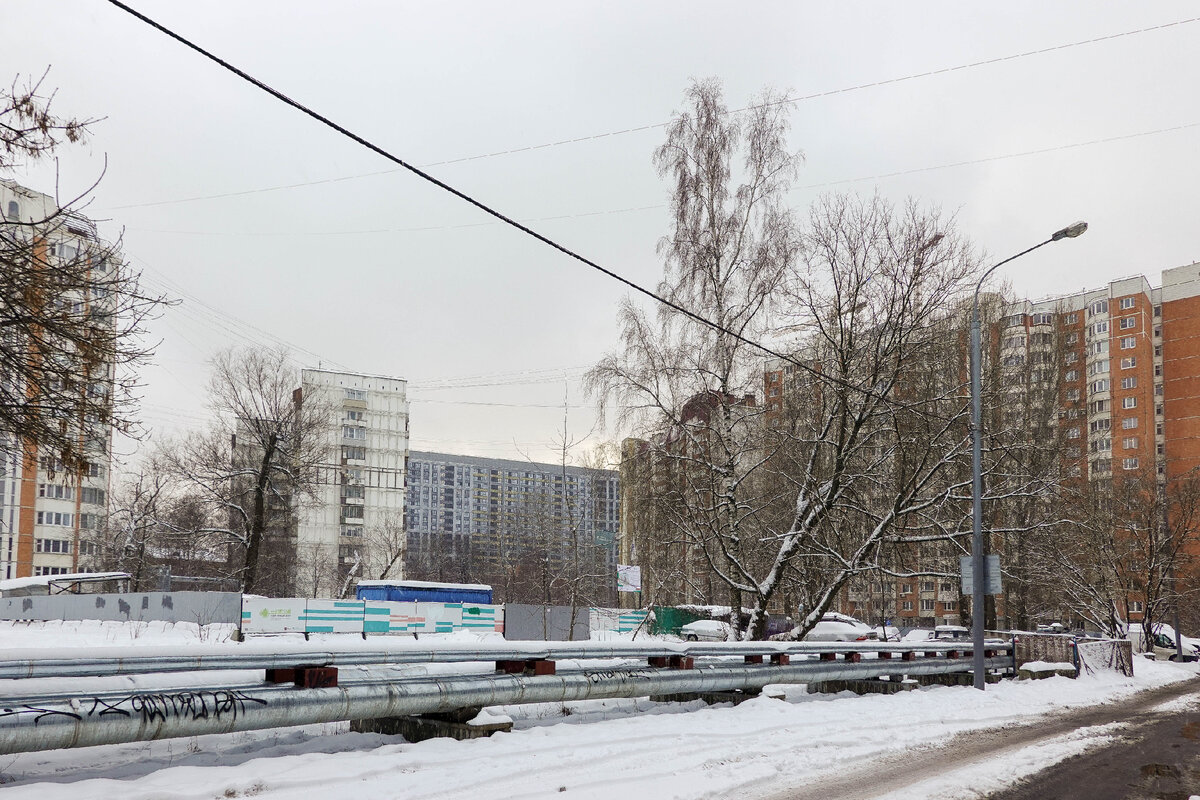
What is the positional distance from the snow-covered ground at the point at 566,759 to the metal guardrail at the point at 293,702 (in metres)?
0.33

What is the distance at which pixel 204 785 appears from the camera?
686 centimetres

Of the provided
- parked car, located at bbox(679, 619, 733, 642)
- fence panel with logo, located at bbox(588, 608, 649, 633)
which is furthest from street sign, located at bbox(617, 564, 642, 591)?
parked car, located at bbox(679, 619, 733, 642)

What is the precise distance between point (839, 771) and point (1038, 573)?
3458 cm

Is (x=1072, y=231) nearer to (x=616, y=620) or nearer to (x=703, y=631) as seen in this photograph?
(x=703, y=631)

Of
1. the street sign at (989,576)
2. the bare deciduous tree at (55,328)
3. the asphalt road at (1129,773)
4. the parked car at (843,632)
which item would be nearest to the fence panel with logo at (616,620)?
the parked car at (843,632)

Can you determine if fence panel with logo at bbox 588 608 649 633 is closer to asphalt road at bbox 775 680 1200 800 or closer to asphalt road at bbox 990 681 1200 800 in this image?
asphalt road at bbox 775 680 1200 800

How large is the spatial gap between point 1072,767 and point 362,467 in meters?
96.4

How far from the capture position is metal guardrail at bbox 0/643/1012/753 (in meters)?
6.63

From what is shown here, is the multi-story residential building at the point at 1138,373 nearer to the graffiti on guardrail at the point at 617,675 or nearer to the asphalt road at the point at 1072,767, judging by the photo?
the asphalt road at the point at 1072,767

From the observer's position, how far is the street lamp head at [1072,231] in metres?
17.4

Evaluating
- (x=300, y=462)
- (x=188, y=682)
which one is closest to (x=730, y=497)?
(x=188, y=682)

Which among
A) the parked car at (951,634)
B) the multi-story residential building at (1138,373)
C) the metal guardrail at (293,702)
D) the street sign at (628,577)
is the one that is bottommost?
the parked car at (951,634)

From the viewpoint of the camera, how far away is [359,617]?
36219mm

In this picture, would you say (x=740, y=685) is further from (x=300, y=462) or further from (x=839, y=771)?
(x=300, y=462)
